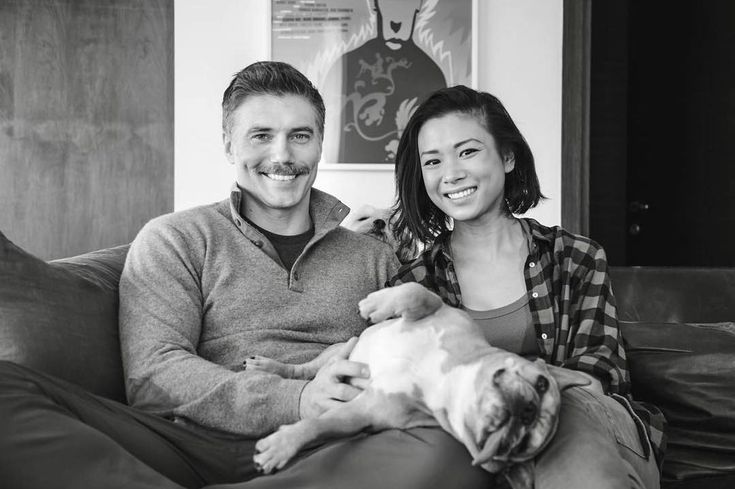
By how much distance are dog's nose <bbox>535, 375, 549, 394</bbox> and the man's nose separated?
86 cm

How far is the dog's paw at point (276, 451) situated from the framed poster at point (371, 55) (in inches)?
84.7

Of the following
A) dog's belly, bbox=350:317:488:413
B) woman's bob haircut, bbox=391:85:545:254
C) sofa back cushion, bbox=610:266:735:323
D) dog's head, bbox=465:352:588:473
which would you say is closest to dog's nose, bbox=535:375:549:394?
dog's head, bbox=465:352:588:473

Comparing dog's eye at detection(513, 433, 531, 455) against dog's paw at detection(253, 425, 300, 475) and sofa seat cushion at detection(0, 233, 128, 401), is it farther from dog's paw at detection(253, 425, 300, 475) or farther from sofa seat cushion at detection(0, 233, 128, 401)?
sofa seat cushion at detection(0, 233, 128, 401)

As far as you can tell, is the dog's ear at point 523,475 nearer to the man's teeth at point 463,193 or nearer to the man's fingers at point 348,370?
the man's fingers at point 348,370

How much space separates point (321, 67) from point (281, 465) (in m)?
2.39

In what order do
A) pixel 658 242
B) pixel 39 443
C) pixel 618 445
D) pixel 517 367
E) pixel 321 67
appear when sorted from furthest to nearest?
1. pixel 658 242
2. pixel 321 67
3. pixel 618 445
4. pixel 517 367
5. pixel 39 443

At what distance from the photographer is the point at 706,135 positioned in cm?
370

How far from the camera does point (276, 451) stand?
1.23 m

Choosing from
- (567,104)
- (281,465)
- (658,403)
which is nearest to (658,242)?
(567,104)

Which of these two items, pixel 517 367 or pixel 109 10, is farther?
pixel 109 10

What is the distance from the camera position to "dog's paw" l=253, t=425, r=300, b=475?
1.22m

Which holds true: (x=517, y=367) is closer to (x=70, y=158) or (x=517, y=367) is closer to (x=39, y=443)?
(x=39, y=443)

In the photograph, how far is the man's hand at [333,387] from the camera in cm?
133

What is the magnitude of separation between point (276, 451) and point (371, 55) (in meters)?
2.42
